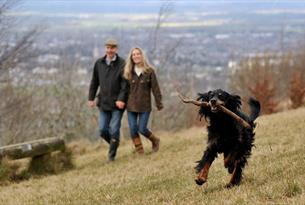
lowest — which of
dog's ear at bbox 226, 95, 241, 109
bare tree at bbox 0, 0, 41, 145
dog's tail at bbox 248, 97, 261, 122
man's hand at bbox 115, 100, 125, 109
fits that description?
bare tree at bbox 0, 0, 41, 145

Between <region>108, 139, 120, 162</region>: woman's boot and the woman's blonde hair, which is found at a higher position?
the woman's blonde hair

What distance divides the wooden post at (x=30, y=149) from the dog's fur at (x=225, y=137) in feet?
21.2

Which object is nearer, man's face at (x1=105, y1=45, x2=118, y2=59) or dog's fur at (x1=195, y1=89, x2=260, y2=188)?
dog's fur at (x1=195, y1=89, x2=260, y2=188)

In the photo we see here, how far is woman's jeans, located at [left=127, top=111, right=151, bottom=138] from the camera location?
13.0m

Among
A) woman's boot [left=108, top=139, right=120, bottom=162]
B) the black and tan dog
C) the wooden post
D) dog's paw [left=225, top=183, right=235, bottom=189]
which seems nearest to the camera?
the black and tan dog

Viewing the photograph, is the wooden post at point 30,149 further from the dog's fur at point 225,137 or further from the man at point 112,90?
the dog's fur at point 225,137

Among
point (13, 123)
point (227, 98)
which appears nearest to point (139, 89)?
point (227, 98)

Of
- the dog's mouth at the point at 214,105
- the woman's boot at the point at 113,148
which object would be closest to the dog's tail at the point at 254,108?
the dog's mouth at the point at 214,105

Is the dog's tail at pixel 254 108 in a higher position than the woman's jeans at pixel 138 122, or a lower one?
higher

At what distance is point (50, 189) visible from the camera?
34.5 ft

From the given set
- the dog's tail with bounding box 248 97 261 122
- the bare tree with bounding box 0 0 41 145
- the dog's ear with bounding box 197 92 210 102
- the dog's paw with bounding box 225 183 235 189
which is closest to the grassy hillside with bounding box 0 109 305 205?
the dog's paw with bounding box 225 183 235 189

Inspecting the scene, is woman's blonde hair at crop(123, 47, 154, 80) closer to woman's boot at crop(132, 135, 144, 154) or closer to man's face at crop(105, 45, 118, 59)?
man's face at crop(105, 45, 118, 59)

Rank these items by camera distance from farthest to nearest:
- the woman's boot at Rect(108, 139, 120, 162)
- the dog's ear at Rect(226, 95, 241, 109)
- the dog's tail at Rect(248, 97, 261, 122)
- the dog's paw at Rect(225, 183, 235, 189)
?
the woman's boot at Rect(108, 139, 120, 162) → the dog's tail at Rect(248, 97, 261, 122) → the dog's paw at Rect(225, 183, 235, 189) → the dog's ear at Rect(226, 95, 241, 109)

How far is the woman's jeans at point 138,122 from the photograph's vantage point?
12992mm
